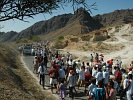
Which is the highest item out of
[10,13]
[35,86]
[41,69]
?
[10,13]

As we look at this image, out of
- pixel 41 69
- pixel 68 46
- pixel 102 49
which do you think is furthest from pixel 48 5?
pixel 68 46

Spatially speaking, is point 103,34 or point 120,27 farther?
point 120,27

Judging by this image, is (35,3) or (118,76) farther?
(118,76)

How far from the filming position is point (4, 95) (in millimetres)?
12461

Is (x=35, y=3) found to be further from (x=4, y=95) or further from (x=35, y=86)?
(x=35, y=86)

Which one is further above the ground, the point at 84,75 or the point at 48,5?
the point at 48,5

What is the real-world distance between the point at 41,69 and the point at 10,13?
1029cm

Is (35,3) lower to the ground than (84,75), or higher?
higher

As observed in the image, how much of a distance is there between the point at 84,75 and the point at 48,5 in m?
9.33

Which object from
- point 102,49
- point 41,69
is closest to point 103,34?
point 102,49

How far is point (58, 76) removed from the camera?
15672mm

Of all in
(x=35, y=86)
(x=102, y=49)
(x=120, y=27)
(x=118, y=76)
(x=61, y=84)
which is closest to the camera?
(x=61, y=84)

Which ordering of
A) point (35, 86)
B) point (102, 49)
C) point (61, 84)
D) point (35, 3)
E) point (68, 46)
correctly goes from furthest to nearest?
point (68, 46) → point (102, 49) → point (35, 86) → point (61, 84) → point (35, 3)

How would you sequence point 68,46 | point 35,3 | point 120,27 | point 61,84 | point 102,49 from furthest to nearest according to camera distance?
1. point 120,27
2. point 68,46
3. point 102,49
4. point 61,84
5. point 35,3
